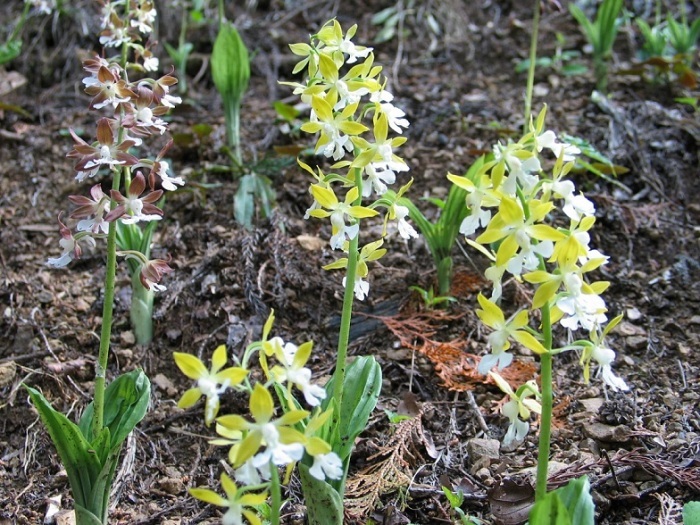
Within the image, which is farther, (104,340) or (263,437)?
(104,340)

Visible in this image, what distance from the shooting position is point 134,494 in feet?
7.82

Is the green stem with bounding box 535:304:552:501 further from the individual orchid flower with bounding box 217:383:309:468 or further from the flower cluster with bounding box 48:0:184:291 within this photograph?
the flower cluster with bounding box 48:0:184:291

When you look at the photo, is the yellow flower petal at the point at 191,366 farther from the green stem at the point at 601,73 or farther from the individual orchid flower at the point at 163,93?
the green stem at the point at 601,73

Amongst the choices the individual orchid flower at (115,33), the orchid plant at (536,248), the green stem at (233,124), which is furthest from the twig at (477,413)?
the green stem at (233,124)

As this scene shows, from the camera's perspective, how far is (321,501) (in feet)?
6.21

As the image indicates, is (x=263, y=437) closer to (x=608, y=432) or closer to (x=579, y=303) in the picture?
(x=579, y=303)

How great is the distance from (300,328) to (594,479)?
1.33m

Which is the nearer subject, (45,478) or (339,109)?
(339,109)

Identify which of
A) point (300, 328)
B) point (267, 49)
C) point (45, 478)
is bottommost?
point (45, 478)

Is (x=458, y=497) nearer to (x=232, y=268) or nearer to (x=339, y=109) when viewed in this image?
(x=339, y=109)

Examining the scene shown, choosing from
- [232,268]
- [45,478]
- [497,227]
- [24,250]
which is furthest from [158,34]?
[497,227]

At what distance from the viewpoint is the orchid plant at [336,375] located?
1.43m

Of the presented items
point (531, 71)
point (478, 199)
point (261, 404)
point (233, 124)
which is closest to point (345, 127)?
point (478, 199)

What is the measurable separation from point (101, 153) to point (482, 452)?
1458mm
